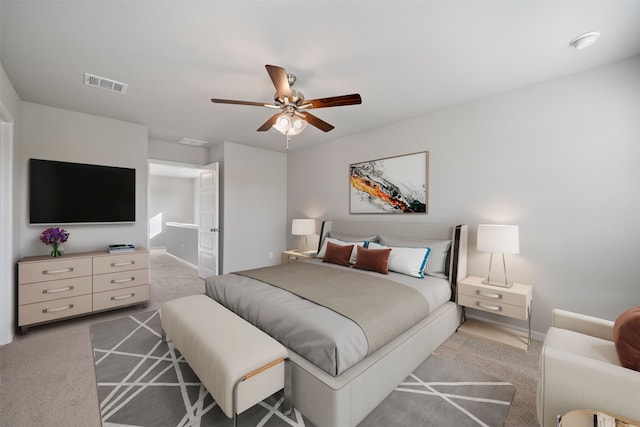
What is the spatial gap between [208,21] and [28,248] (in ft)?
11.5

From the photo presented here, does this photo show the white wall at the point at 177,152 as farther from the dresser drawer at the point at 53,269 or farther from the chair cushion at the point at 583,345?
the chair cushion at the point at 583,345

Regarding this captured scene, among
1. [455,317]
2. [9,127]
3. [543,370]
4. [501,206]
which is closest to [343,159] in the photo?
[501,206]

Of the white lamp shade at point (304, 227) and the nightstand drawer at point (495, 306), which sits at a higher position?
the white lamp shade at point (304, 227)

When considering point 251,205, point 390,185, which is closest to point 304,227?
point 251,205

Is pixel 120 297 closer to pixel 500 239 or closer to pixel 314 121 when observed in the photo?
pixel 314 121

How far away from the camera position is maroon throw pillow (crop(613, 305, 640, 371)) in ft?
4.21

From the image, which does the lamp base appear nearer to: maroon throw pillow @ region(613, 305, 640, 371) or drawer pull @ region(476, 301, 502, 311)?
drawer pull @ region(476, 301, 502, 311)

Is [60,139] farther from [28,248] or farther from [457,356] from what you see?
[457,356]

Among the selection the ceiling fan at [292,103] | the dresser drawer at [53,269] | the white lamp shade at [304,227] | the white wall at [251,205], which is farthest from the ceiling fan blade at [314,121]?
the dresser drawer at [53,269]

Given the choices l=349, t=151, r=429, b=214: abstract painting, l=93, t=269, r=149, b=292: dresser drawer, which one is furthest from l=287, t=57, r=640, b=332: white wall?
l=93, t=269, r=149, b=292: dresser drawer

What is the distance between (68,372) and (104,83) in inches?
105

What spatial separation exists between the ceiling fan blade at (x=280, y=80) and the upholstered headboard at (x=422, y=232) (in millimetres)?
2292

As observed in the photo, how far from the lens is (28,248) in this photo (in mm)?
3109

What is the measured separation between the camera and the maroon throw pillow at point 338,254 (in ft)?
11.2
